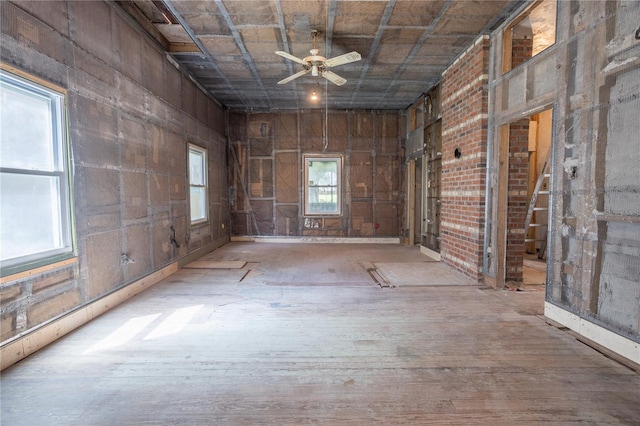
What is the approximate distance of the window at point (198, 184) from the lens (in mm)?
5931

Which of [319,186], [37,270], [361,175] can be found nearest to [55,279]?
[37,270]

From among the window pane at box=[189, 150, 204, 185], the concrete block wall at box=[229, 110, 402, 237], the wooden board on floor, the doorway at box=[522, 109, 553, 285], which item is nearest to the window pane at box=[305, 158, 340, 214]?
the concrete block wall at box=[229, 110, 402, 237]

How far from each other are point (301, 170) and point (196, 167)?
103 inches

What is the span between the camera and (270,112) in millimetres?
7742

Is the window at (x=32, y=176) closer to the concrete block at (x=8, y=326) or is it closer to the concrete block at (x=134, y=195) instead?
the concrete block at (x=8, y=326)

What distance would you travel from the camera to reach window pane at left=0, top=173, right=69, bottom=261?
2254mm

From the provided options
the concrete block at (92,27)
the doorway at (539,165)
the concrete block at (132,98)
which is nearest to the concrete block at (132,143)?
the concrete block at (132,98)

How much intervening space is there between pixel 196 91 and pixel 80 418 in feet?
18.1

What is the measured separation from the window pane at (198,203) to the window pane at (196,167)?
0.49 ft

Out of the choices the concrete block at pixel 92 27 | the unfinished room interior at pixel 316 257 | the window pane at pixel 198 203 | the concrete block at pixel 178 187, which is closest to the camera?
the unfinished room interior at pixel 316 257

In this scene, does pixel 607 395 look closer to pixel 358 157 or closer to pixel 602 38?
pixel 602 38

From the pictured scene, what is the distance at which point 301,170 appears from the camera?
7.79m

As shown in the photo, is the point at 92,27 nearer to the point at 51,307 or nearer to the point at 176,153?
the point at 176,153

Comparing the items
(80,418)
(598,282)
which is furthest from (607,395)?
(80,418)
